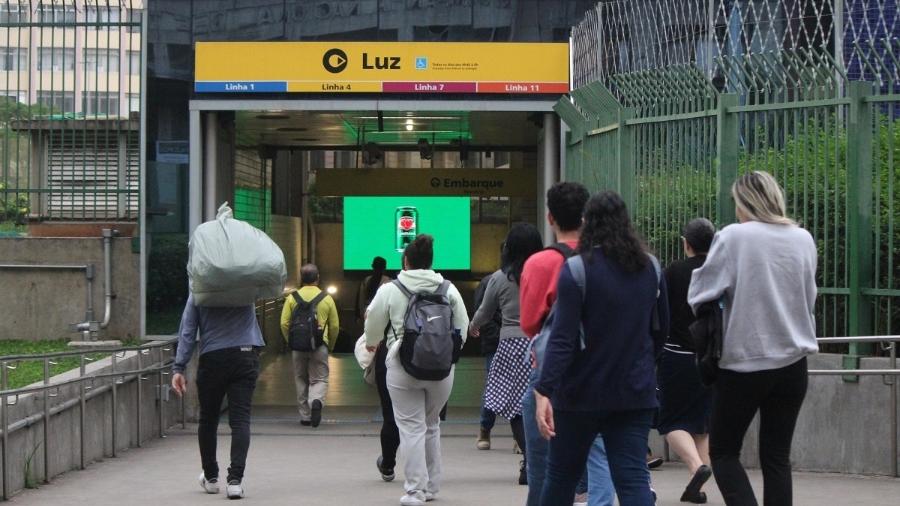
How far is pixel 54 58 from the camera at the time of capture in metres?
15.0

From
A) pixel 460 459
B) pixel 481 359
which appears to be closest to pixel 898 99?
pixel 460 459

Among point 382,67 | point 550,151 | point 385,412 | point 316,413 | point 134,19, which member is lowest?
point 316,413

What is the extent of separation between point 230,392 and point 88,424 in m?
2.35

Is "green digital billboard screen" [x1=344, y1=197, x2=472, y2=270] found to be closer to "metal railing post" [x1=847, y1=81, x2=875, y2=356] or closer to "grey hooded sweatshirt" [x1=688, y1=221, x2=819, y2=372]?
"metal railing post" [x1=847, y1=81, x2=875, y2=356]

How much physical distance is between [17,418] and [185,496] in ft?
3.80

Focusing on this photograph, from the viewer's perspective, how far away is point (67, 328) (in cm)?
1491

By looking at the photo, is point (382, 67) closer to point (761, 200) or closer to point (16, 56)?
point (16, 56)

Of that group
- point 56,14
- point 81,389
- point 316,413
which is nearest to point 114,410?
point 81,389

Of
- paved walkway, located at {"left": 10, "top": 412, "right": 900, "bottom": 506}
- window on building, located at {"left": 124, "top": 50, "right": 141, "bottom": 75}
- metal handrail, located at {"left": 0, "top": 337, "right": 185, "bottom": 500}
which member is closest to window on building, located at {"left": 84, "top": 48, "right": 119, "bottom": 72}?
window on building, located at {"left": 124, "top": 50, "right": 141, "bottom": 75}

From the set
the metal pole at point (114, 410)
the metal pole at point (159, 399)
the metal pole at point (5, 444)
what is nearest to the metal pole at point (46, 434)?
the metal pole at point (5, 444)

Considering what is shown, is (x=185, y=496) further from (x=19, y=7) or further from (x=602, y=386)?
(x=19, y=7)

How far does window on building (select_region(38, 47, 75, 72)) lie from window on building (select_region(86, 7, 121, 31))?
34cm

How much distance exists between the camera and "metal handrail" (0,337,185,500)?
8.90 m

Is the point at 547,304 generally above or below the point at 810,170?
below
